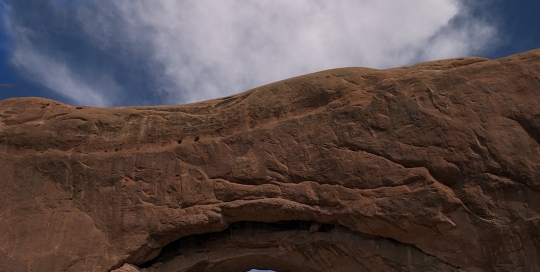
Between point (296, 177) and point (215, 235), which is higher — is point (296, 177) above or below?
A: above

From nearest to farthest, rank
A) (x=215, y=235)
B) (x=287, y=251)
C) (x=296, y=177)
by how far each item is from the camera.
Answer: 1. (x=296, y=177)
2. (x=287, y=251)
3. (x=215, y=235)

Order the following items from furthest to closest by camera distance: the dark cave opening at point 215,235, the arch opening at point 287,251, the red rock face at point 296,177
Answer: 1. the dark cave opening at point 215,235
2. the arch opening at point 287,251
3. the red rock face at point 296,177

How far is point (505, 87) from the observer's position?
29.8 feet

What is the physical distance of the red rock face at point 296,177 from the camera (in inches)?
344

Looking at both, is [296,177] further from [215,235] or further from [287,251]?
[215,235]

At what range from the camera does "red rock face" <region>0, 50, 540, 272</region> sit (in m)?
8.73

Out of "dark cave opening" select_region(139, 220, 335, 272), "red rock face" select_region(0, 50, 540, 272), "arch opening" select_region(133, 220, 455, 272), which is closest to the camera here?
"red rock face" select_region(0, 50, 540, 272)

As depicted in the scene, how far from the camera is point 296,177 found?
9859 millimetres

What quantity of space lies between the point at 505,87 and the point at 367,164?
263cm

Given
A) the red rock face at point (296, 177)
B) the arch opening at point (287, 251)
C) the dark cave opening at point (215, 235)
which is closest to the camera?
the red rock face at point (296, 177)

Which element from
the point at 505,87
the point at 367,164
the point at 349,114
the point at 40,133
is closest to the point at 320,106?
the point at 349,114

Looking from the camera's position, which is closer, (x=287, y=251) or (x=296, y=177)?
(x=296, y=177)

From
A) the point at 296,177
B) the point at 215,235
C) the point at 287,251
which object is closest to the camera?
the point at 296,177

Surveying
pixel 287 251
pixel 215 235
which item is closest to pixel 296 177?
pixel 287 251
